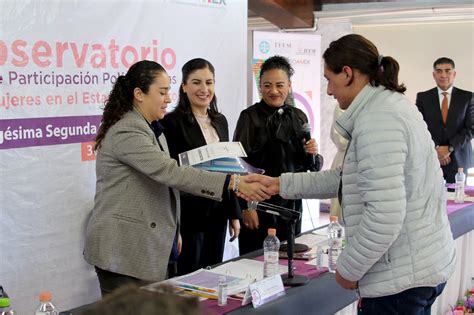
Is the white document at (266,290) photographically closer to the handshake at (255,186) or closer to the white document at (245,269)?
the white document at (245,269)

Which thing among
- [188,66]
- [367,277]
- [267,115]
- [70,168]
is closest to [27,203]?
[70,168]

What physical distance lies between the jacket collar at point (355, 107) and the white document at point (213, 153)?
30.7 inches

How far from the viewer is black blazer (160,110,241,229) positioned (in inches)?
121

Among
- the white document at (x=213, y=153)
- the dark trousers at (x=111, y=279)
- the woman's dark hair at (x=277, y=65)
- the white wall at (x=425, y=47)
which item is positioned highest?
the white wall at (x=425, y=47)

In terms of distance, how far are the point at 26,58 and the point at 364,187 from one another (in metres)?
1.85

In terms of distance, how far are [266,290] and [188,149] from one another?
116 cm

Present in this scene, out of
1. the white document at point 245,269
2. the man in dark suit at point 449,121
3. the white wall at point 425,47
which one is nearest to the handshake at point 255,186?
the white document at point 245,269

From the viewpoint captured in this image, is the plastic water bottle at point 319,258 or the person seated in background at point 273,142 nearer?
the plastic water bottle at point 319,258

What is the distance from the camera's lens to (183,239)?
3.08 metres

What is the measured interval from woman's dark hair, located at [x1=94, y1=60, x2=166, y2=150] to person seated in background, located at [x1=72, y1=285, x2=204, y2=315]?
1756mm

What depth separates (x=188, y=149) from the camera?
3096 millimetres

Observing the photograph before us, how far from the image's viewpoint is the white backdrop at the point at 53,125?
113 inches

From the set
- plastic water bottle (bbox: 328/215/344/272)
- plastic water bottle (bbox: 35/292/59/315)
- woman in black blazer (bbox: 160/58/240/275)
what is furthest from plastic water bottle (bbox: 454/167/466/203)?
plastic water bottle (bbox: 35/292/59/315)

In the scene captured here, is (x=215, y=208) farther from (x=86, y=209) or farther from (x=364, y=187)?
(x=364, y=187)
